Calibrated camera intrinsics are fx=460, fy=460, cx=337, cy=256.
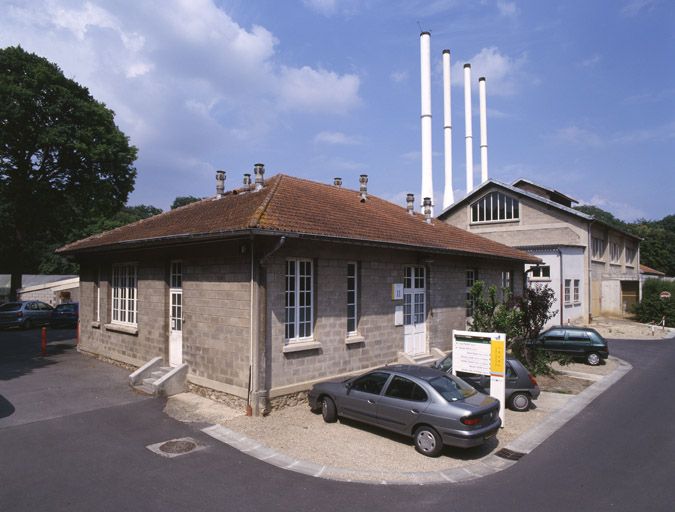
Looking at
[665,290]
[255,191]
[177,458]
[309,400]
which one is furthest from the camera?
[665,290]

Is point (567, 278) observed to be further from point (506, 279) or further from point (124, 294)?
point (124, 294)

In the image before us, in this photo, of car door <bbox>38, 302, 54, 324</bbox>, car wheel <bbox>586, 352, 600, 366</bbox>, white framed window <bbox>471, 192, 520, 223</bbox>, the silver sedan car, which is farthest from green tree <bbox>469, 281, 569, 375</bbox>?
car door <bbox>38, 302, 54, 324</bbox>

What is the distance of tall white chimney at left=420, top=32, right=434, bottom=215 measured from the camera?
40.0 meters

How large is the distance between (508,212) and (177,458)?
99.5 feet

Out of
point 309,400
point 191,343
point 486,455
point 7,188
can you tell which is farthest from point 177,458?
point 7,188

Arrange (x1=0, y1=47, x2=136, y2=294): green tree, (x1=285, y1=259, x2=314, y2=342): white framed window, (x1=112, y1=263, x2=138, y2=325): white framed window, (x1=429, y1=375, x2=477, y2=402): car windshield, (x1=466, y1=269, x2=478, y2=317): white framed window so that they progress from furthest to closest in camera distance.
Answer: (x1=0, y1=47, x2=136, y2=294): green tree → (x1=466, y1=269, x2=478, y2=317): white framed window → (x1=112, y1=263, x2=138, y2=325): white framed window → (x1=285, y1=259, x2=314, y2=342): white framed window → (x1=429, y1=375, x2=477, y2=402): car windshield

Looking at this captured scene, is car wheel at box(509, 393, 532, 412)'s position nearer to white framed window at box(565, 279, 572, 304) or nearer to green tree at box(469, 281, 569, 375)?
green tree at box(469, 281, 569, 375)

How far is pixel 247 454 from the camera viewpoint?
26.5ft

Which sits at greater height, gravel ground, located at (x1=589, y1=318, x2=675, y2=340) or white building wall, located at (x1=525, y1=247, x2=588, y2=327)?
white building wall, located at (x1=525, y1=247, x2=588, y2=327)

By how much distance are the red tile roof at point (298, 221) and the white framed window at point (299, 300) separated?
3.44 ft

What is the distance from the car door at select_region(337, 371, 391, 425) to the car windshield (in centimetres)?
97

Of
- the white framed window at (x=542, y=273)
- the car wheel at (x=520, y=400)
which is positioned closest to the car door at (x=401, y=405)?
the car wheel at (x=520, y=400)

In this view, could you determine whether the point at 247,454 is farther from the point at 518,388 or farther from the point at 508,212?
the point at 508,212

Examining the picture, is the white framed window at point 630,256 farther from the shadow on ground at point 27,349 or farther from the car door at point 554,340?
the shadow on ground at point 27,349
